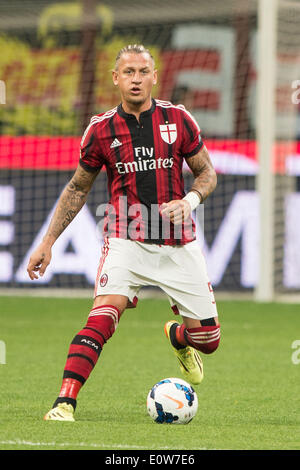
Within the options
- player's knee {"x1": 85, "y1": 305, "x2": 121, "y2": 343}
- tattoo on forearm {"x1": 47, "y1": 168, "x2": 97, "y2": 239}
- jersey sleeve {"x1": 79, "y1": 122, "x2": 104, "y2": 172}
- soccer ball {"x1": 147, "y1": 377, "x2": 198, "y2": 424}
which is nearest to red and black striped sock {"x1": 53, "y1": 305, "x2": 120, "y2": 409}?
player's knee {"x1": 85, "y1": 305, "x2": 121, "y2": 343}

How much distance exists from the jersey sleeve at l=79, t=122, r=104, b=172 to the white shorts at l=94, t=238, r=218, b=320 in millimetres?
447

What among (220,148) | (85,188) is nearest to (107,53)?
(220,148)

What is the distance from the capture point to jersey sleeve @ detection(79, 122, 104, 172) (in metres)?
6.23

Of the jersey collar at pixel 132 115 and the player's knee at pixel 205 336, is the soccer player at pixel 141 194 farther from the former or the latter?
the player's knee at pixel 205 336

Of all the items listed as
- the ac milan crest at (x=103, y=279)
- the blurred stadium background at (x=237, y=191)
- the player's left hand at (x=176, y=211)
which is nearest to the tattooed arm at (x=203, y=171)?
the player's left hand at (x=176, y=211)

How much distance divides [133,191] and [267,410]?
1.52m

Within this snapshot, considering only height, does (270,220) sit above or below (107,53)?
below

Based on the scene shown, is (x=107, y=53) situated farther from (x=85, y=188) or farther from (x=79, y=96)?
(x=85, y=188)

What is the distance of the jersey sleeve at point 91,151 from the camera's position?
6.23 metres

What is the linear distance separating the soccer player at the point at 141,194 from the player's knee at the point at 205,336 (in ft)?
0.36

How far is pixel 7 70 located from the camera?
19.3 meters

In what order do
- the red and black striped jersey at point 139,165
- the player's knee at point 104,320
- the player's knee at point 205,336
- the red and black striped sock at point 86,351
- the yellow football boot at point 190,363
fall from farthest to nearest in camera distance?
the yellow football boot at point 190,363
the player's knee at point 205,336
the red and black striped jersey at point 139,165
the player's knee at point 104,320
the red and black striped sock at point 86,351

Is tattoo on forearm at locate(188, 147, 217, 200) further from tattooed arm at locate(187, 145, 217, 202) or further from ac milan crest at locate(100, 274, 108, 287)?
ac milan crest at locate(100, 274, 108, 287)
